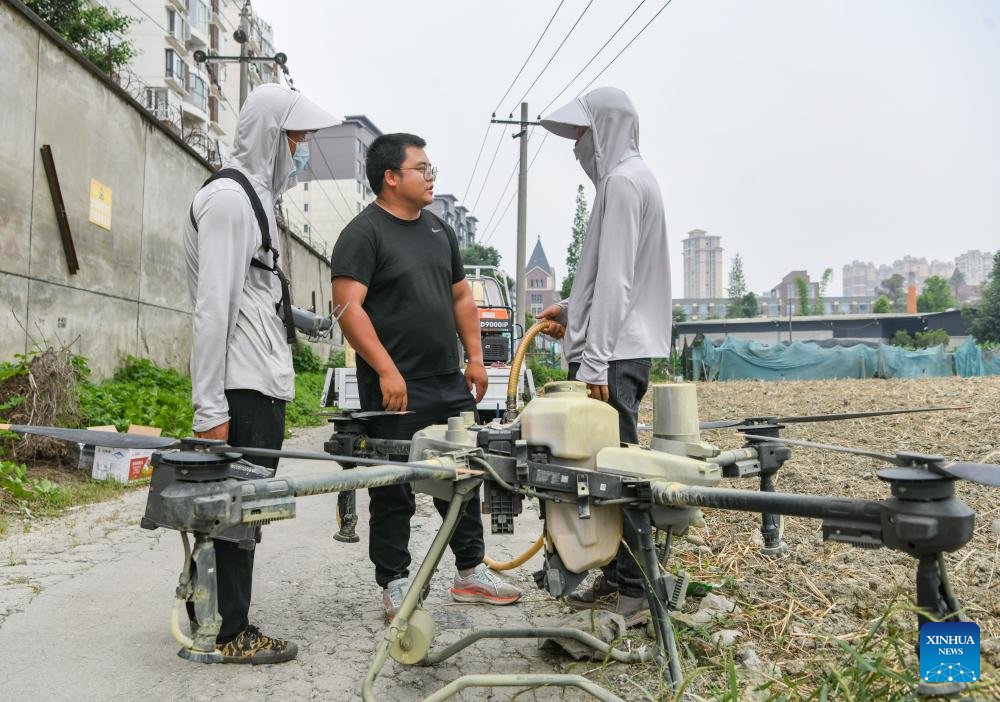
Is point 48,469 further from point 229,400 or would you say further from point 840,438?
point 840,438

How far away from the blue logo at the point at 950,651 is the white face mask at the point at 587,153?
244cm

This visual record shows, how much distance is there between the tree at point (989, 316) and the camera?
63.8m

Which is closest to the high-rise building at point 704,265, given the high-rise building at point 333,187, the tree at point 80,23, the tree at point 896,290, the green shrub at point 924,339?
the tree at point 896,290

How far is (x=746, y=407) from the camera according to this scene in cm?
1370

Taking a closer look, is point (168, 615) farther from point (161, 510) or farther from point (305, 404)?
point (305, 404)

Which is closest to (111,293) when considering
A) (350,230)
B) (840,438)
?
(350,230)

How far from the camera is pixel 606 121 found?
10.9ft

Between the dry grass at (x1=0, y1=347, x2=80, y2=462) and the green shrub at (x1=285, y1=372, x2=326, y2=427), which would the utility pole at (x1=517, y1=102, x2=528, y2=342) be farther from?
the dry grass at (x1=0, y1=347, x2=80, y2=462)

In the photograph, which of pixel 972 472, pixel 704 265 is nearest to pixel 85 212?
pixel 972 472

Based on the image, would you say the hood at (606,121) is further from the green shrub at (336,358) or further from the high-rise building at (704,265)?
the high-rise building at (704,265)

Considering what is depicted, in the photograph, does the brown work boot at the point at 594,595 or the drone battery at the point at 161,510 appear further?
the brown work boot at the point at 594,595

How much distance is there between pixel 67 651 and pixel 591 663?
1965 mm

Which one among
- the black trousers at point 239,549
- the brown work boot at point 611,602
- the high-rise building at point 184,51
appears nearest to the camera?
the black trousers at point 239,549

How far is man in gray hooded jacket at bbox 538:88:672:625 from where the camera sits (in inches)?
122
